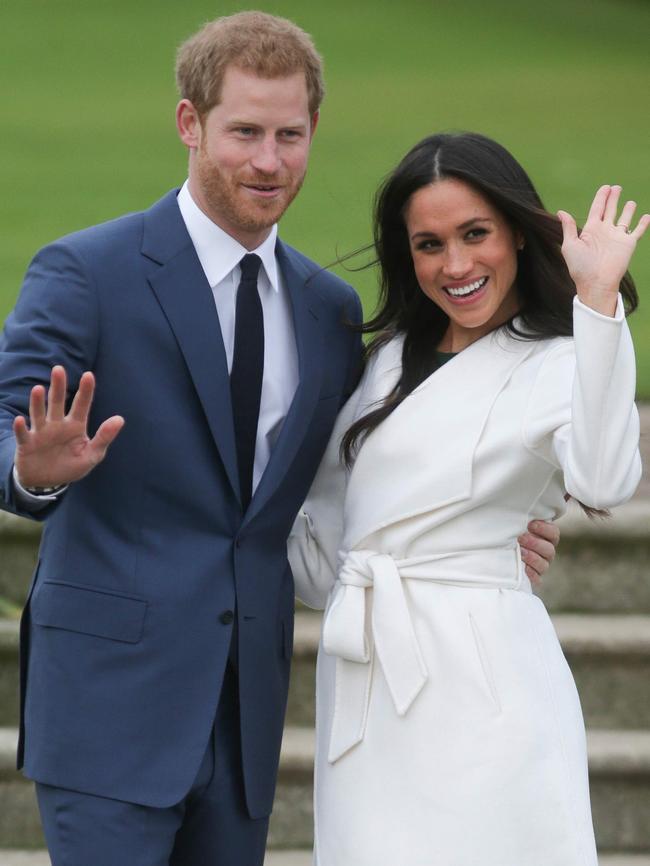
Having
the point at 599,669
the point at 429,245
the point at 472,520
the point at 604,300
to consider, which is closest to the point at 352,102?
the point at 599,669

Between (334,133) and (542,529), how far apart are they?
18.8ft

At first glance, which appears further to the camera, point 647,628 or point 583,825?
point 647,628

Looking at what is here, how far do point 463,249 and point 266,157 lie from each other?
375 mm

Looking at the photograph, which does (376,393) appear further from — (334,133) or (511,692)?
(334,133)

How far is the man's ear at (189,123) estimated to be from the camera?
108 inches

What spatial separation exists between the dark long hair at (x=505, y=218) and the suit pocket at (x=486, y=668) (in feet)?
1.37

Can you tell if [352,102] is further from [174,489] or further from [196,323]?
[174,489]

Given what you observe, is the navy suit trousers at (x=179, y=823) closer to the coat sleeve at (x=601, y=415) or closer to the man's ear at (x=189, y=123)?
the coat sleeve at (x=601, y=415)

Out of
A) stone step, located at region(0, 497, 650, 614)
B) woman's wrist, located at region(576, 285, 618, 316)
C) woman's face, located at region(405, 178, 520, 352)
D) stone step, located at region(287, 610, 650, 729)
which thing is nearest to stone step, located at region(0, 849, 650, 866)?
stone step, located at region(287, 610, 650, 729)

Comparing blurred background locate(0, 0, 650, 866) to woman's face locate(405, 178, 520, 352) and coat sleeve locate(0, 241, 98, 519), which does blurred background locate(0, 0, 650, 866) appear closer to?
woman's face locate(405, 178, 520, 352)

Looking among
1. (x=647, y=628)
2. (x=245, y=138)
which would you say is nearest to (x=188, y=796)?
(x=245, y=138)

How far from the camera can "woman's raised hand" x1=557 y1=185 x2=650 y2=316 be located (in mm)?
2482

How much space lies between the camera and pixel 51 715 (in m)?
2.66

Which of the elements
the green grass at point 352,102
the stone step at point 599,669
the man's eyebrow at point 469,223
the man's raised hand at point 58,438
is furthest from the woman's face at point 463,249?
the green grass at point 352,102
